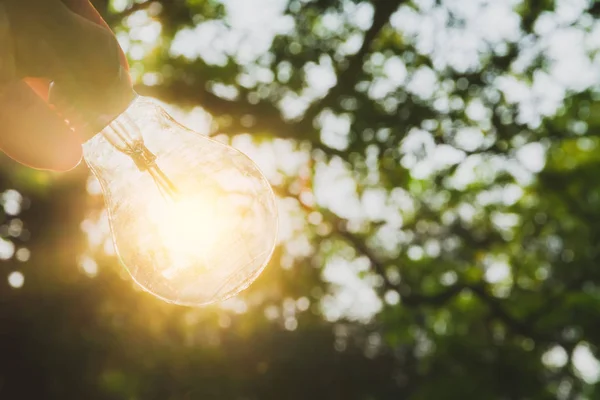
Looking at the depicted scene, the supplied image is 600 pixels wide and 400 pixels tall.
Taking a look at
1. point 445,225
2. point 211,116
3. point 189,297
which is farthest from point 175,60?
point 189,297

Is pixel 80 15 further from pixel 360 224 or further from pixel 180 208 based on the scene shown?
pixel 360 224

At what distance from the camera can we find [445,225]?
835 centimetres

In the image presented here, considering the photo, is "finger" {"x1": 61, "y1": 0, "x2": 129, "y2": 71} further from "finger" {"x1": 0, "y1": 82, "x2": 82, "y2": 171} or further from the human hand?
"finger" {"x1": 0, "y1": 82, "x2": 82, "y2": 171}

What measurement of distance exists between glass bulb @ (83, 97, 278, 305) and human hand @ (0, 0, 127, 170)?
0.31 metres

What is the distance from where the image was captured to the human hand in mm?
941

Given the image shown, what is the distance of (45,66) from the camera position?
100cm

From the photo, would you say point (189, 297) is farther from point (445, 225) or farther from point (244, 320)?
point (244, 320)

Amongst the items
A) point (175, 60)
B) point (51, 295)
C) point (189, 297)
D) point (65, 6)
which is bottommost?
point (51, 295)

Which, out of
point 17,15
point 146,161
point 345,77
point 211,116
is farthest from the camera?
point 211,116

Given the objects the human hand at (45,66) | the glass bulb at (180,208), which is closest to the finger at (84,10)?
the human hand at (45,66)

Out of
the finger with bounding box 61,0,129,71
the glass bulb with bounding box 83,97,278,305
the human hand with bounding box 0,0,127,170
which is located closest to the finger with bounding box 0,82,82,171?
the human hand with bounding box 0,0,127,170

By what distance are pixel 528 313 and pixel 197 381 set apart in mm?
5671

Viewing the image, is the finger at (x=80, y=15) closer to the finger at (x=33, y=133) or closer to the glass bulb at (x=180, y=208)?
the finger at (x=33, y=133)

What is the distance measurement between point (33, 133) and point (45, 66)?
0.17 metres
